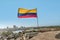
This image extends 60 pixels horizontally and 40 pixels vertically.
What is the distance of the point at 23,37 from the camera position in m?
27.5

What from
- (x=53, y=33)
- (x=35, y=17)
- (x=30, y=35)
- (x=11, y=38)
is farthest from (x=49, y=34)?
(x=11, y=38)

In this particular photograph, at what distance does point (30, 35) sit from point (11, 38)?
199 inches

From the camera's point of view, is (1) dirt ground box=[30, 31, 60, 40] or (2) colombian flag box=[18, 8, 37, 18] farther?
(2) colombian flag box=[18, 8, 37, 18]

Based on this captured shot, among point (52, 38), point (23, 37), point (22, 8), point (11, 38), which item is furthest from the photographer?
point (11, 38)

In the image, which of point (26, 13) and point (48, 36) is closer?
point (48, 36)

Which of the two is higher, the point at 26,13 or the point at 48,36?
the point at 26,13

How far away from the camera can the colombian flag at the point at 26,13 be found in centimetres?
2970

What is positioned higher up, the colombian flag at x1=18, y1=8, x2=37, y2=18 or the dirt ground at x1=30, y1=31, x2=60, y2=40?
the colombian flag at x1=18, y1=8, x2=37, y2=18

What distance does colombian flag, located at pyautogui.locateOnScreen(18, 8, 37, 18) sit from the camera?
29702 millimetres

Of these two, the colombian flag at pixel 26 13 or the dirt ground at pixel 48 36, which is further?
the colombian flag at pixel 26 13

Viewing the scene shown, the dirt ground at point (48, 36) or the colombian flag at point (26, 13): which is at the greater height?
the colombian flag at point (26, 13)

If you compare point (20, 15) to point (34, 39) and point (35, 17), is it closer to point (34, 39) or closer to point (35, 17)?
point (35, 17)

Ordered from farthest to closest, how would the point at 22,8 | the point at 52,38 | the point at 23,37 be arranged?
the point at 22,8 < the point at 23,37 < the point at 52,38

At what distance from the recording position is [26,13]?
98.3 ft
